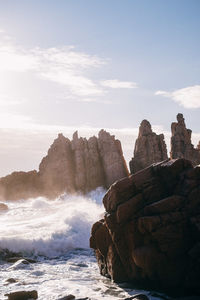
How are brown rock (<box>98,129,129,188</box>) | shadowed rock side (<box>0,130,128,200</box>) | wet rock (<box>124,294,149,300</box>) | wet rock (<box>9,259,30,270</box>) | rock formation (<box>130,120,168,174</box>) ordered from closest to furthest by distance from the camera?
1. wet rock (<box>124,294,149,300</box>)
2. wet rock (<box>9,259,30,270</box>)
3. rock formation (<box>130,120,168,174</box>)
4. brown rock (<box>98,129,129,188</box>)
5. shadowed rock side (<box>0,130,128,200</box>)

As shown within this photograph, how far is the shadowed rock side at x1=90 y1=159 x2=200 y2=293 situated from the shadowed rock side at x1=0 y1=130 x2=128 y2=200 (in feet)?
150

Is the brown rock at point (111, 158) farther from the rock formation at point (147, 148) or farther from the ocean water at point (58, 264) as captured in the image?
the ocean water at point (58, 264)

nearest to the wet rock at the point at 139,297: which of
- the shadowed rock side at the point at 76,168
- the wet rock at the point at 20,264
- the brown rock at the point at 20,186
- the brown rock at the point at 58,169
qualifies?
the wet rock at the point at 20,264

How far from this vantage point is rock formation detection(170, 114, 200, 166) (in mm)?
61188

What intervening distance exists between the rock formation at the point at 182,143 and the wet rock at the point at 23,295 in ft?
162

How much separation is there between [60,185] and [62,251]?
41444 mm

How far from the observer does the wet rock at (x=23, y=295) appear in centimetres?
1455

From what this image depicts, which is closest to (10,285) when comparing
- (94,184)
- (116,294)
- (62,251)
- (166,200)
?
(116,294)

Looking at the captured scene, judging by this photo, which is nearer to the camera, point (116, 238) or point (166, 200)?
point (166, 200)

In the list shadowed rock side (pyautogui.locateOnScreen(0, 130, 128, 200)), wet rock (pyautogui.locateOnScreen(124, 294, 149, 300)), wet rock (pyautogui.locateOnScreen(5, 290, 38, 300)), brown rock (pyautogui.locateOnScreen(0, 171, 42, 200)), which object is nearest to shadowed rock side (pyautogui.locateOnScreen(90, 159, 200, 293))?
wet rock (pyautogui.locateOnScreen(124, 294, 149, 300))

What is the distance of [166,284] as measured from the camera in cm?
1509

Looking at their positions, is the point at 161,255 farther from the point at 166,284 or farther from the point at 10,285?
the point at 10,285

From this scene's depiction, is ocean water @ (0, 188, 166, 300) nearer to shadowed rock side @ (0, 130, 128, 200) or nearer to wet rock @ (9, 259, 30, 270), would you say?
wet rock @ (9, 259, 30, 270)

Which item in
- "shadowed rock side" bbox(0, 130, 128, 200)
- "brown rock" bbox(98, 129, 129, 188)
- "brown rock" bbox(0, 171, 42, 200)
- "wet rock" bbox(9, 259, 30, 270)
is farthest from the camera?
"brown rock" bbox(0, 171, 42, 200)
